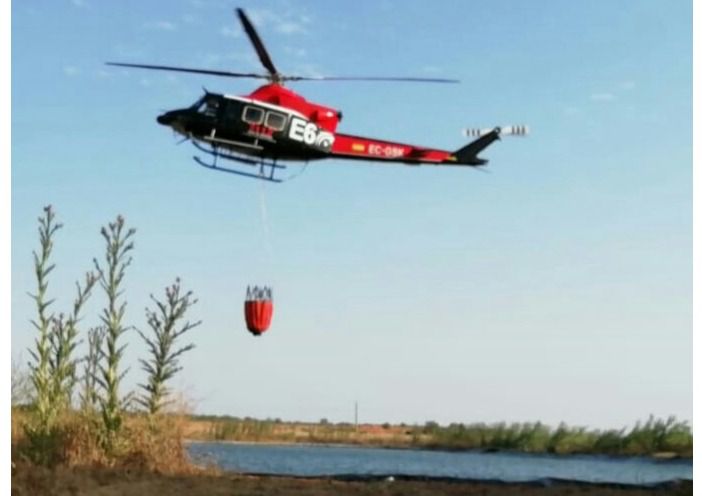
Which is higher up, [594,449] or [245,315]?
[245,315]

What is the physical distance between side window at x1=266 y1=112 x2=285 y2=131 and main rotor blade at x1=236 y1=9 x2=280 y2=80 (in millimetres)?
786

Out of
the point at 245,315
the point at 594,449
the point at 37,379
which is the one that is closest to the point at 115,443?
the point at 37,379

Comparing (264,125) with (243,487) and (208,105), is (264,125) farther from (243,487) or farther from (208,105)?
(243,487)

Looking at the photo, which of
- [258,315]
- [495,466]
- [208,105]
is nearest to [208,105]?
[208,105]

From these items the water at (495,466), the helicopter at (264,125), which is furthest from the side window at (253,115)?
the water at (495,466)

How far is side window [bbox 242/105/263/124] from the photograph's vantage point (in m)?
13.8

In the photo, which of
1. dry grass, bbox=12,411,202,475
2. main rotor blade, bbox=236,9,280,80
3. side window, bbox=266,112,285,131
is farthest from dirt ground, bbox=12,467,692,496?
main rotor blade, bbox=236,9,280,80

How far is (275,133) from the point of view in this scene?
45.3ft

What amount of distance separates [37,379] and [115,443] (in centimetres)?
133

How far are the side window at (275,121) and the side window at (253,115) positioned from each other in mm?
115

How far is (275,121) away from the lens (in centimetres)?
1388

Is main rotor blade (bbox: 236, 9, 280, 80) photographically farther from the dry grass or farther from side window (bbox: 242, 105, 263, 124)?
the dry grass
